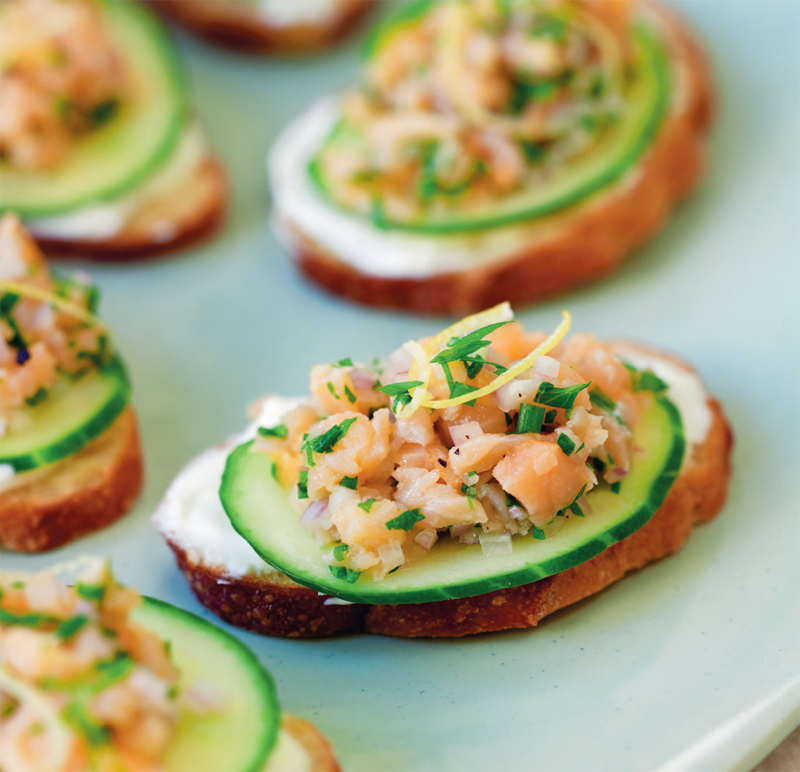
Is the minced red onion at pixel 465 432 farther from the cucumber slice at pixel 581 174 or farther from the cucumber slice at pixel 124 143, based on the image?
the cucumber slice at pixel 124 143

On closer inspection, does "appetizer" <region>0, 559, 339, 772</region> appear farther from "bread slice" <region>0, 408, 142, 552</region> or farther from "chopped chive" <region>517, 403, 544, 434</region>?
"chopped chive" <region>517, 403, 544, 434</region>

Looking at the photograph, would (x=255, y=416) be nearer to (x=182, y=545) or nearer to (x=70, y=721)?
(x=182, y=545)

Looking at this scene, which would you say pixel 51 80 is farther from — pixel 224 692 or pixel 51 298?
pixel 224 692

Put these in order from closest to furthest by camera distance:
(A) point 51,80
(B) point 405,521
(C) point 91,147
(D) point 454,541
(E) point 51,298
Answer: (B) point 405,521 < (D) point 454,541 < (E) point 51,298 < (A) point 51,80 < (C) point 91,147


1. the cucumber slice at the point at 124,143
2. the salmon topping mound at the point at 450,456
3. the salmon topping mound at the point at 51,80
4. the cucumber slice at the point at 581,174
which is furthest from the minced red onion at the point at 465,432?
the salmon topping mound at the point at 51,80

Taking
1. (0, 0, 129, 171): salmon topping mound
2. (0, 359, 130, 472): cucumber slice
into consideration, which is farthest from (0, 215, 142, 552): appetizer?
(0, 0, 129, 171): salmon topping mound

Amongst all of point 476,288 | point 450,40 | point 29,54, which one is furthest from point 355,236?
point 29,54

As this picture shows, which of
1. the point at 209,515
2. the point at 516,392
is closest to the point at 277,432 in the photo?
the point at 209,515
